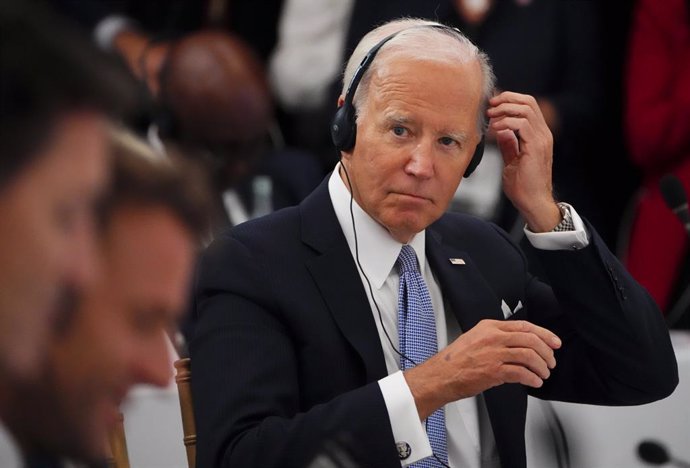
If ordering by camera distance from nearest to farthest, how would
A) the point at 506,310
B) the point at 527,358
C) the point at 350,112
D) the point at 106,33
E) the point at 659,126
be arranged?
the point at 106,33 → the point at 527,358 → the point at 350,112 → the point at 506,310 → the point at 659,126

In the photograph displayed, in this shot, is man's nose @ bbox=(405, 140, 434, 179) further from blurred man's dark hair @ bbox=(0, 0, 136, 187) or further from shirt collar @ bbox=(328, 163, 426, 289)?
blurred man's dark hair @ bbox=(0, 0, 136, 187)

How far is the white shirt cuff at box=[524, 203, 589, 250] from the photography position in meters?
1.92

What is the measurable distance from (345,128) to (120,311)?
138 centimetres

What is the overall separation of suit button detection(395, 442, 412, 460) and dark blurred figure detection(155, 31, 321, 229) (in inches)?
17.0

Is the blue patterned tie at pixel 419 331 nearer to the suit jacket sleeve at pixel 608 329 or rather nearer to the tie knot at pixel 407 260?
the tie knot at pixel 407 260

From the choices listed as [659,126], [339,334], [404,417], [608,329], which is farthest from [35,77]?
[659,126]

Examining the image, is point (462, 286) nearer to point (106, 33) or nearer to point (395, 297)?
point (395, 297)

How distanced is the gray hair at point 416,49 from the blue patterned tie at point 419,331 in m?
0.28

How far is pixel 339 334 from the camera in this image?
70.6 inches

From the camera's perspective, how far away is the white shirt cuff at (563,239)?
1.92m

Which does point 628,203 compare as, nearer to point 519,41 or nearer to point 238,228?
point 519,41

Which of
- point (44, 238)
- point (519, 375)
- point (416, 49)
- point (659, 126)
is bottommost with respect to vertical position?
point (659, 126)

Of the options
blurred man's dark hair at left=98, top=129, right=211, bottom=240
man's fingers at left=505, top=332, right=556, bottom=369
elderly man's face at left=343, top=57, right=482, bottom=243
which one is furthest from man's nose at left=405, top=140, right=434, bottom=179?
blurred man's dark hair at left=98, top=129, right=211, bottom=240

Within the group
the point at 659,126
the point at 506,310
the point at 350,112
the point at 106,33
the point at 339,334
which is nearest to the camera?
the point at 106,33
